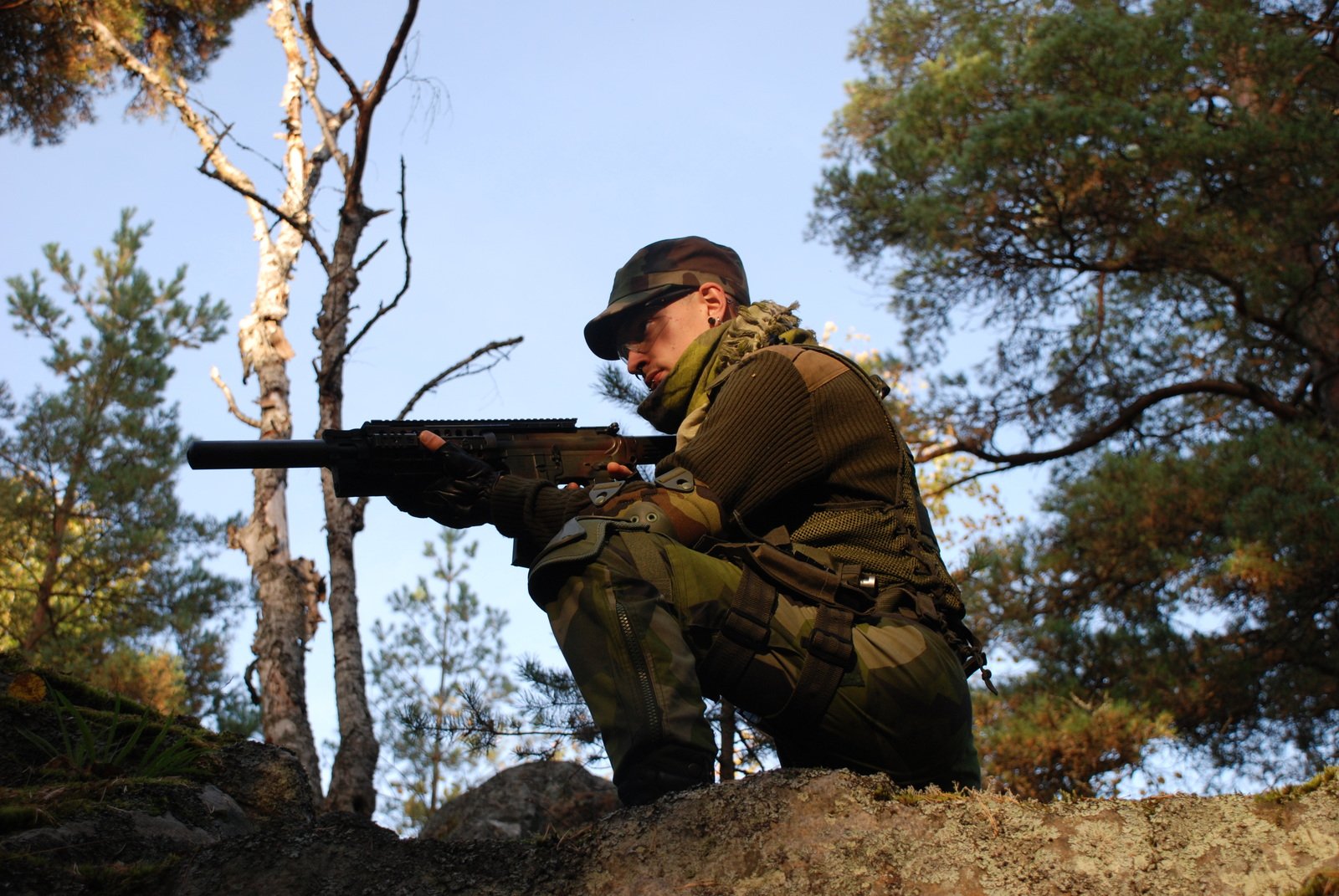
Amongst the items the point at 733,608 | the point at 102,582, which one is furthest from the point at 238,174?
the point at 733,608

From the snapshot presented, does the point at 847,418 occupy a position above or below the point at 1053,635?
below

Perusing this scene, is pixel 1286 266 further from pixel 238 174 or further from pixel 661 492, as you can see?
pixel 661 492

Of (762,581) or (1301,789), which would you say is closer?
(1301,789)

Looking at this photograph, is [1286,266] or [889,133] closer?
[1286,266]

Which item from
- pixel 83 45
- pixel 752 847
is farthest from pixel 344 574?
pixel 83 45

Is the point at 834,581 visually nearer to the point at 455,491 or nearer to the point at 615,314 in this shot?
the point at 455,491

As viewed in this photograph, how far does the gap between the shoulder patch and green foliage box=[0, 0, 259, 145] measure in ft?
30.7

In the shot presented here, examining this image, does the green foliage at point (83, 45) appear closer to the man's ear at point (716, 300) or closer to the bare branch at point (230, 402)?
the bare branch at point (230, 402)

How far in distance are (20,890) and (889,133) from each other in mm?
12995

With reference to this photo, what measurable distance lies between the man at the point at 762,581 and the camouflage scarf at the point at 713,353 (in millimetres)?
13

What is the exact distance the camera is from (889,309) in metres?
14.4

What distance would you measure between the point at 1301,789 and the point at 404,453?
2.94m

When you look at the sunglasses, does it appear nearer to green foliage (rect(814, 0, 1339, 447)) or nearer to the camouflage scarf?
the camouflage scarf

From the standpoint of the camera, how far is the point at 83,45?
38.0 feet
